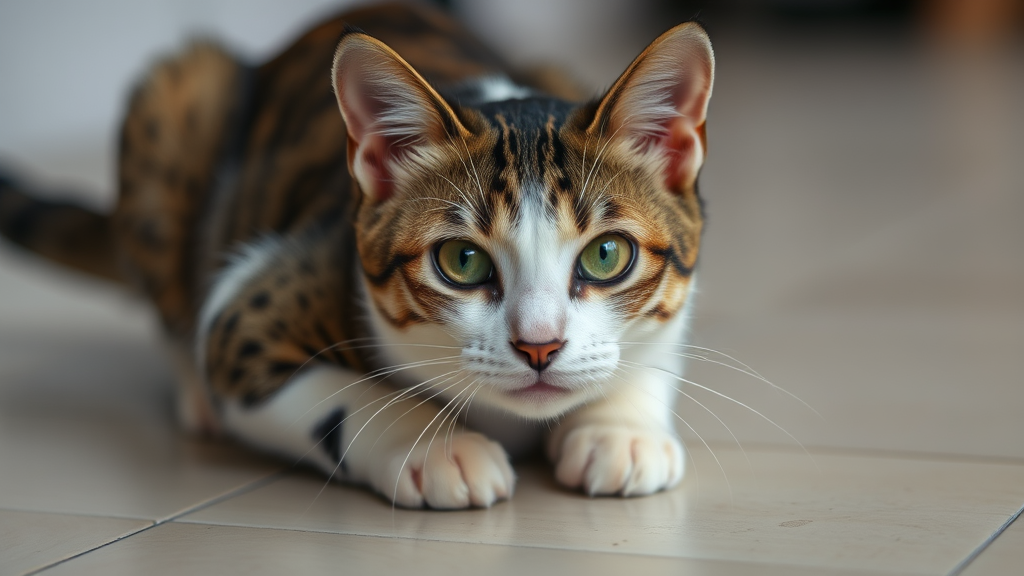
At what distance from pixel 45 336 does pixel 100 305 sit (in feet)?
1.60

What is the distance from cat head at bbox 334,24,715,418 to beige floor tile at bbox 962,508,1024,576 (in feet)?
1.57

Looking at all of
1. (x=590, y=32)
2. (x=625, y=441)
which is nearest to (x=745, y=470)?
(x=625, y=441)

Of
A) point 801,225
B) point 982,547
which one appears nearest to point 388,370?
point 982,547

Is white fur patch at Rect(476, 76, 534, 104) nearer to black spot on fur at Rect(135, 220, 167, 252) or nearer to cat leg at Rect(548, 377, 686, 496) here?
cat leg at Rect(548, 377, 686, 496)

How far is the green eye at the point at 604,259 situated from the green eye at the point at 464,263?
121mm

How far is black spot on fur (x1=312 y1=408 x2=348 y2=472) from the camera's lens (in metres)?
1.60

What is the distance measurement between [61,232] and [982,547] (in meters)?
2.00

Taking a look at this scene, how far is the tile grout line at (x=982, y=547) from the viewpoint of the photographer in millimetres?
1225

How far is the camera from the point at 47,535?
1432 mm

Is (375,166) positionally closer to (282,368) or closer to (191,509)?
(282,368)

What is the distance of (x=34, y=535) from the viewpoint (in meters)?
1.43

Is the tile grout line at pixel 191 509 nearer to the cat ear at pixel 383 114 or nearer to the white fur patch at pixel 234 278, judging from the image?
the white fur patch at pixel 234 278

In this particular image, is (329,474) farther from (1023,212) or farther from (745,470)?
(1023,212)

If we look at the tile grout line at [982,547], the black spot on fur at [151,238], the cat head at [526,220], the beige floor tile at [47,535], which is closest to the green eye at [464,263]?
the cat head at [526,220]
